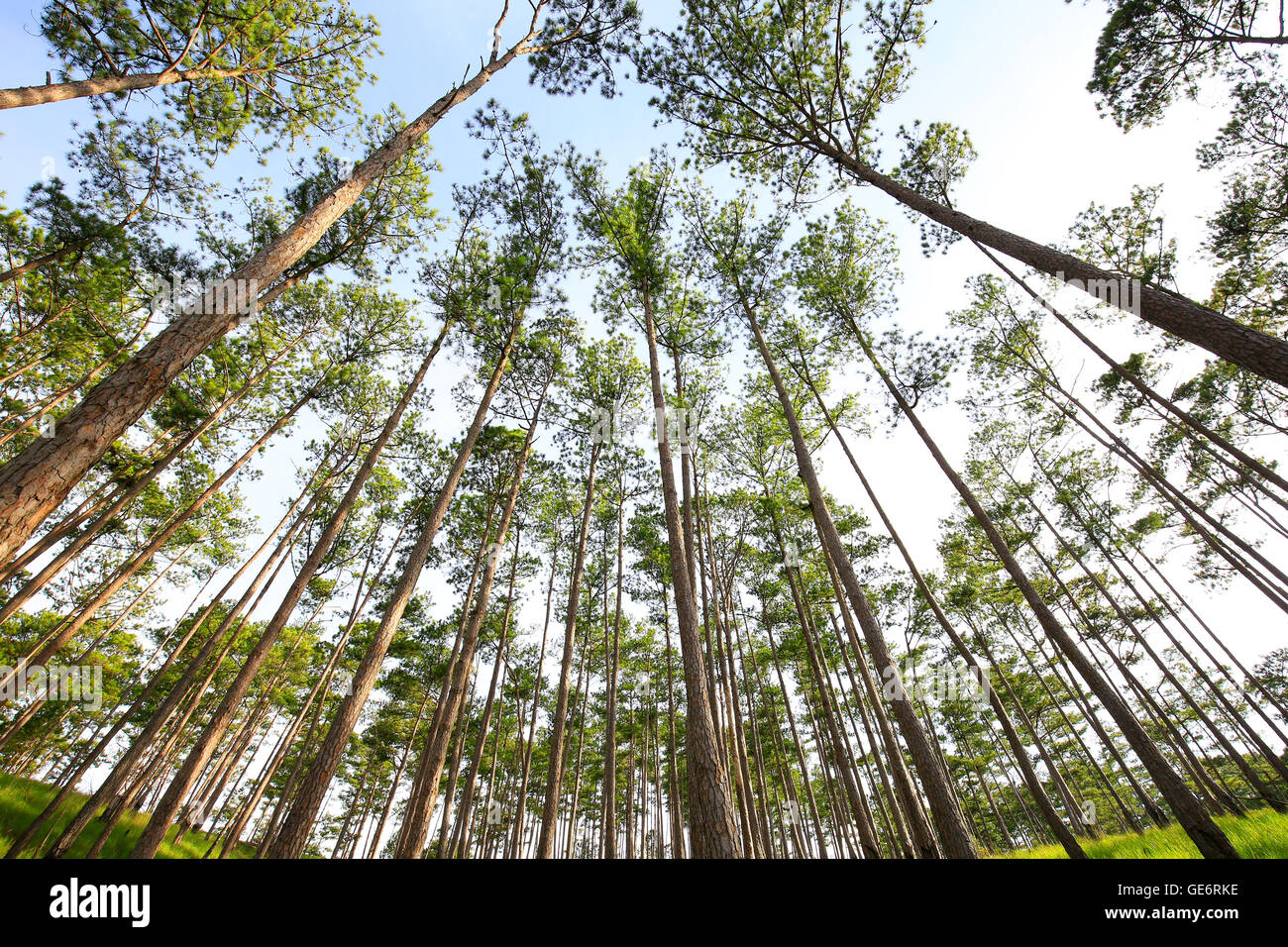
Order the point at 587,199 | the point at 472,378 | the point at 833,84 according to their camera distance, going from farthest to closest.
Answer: the point at 472,378 < the point at 587,199 < the point at 833,84

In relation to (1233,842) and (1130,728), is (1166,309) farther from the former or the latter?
(1233,842)

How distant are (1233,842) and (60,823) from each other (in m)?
22.7

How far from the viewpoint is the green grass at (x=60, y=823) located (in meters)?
9.23

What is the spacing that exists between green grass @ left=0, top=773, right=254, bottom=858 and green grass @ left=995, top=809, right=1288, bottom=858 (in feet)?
58.2

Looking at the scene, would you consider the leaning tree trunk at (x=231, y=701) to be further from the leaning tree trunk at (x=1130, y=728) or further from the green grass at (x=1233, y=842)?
the green grass at (x=1233, y=842)

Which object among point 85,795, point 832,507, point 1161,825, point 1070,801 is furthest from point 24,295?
point 1070,801

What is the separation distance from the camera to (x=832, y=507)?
15.9 m

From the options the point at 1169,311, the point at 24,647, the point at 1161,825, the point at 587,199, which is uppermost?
the point at 587,199

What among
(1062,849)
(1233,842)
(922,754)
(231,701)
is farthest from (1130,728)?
(231,701)

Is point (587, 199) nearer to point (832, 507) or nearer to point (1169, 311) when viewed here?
point (1169, 311)

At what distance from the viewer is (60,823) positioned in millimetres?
10938

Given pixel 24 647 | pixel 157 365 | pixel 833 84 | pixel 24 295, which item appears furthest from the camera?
pixel 24 647

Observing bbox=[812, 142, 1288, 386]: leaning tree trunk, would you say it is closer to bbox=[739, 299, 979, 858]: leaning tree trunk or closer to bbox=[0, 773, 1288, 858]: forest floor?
bbox=[739, 299, 979, 858]: leaning tree trunk
